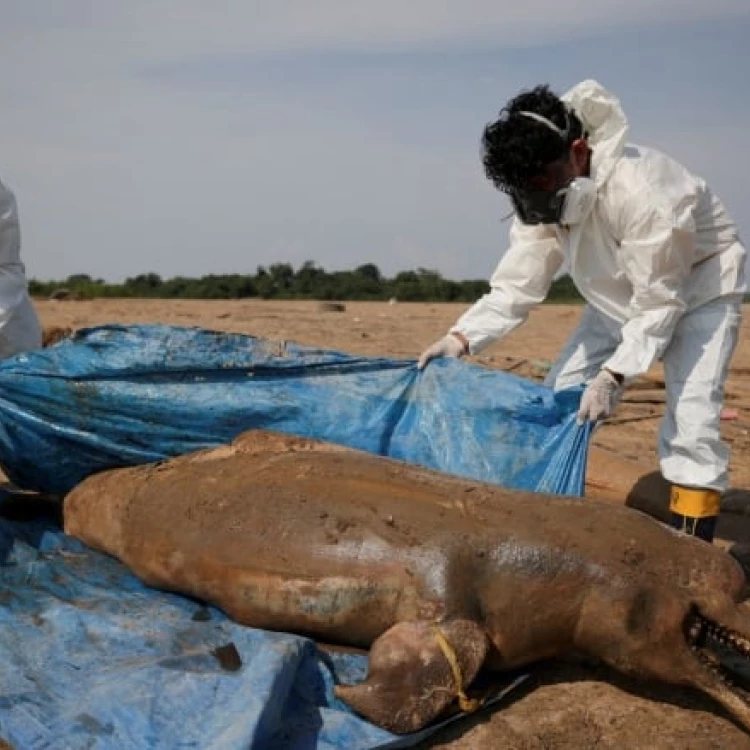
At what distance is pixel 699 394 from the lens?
5098mm

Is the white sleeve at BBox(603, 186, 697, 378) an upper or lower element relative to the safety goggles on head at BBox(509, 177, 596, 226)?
lower

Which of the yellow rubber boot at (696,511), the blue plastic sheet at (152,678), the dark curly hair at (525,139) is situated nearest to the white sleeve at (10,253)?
the blue plastic sheet at (152,678)

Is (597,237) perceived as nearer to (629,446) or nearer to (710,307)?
(710,307)

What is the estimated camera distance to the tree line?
36.2 m

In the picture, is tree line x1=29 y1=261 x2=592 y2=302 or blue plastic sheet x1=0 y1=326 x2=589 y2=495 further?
tree line x1=29 y1=261 x2=592 y2=302

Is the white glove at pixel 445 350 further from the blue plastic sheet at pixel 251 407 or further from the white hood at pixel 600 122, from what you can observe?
the white hood at pixel 600 122

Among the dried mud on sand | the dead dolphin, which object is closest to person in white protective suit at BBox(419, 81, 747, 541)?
the dead dolphin

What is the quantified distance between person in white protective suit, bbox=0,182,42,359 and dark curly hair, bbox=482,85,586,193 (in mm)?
2684

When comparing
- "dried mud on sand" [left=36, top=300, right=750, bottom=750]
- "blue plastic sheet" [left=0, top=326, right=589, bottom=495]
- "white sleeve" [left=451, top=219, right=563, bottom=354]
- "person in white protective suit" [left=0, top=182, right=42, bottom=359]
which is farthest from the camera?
"person in white protective suit" [left=0, top=182, right=42, bottom=359]

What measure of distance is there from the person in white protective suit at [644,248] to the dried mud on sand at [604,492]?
1.05 metres

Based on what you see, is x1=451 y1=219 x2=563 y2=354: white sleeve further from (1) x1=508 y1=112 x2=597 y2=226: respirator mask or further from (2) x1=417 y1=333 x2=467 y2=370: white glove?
(1) x1=508 y1=112 x2=597 y2=226: respirator mask

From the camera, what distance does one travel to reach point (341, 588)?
14.1ft

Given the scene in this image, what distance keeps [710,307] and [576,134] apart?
0.98m

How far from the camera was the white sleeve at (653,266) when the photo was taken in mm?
4941
